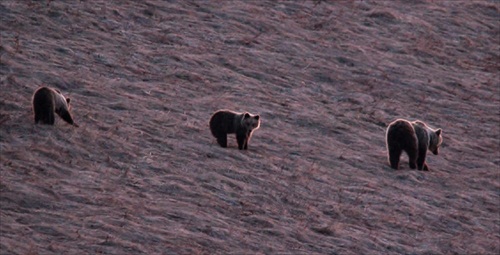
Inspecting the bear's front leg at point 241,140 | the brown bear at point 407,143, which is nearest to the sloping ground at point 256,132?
the bear's front leg at point 241,140

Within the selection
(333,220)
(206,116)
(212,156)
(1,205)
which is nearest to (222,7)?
(206,116)

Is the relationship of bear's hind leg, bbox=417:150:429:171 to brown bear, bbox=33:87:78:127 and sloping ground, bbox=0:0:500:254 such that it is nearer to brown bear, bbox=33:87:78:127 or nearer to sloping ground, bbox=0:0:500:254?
sloping ground, bbox=0:0:500:254

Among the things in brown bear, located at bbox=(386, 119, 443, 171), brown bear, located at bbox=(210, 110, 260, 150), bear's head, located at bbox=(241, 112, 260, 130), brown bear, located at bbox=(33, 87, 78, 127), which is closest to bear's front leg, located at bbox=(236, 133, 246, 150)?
brown bear, located at bbox=(210, 110, 260, 150)

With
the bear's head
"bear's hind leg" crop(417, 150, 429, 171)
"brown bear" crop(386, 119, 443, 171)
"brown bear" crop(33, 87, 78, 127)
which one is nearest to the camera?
"brown bear" crop(33, 87, 78, 127)

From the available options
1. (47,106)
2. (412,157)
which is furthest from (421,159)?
(47,106)

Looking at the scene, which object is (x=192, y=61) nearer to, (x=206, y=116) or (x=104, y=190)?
(x=206, y=116)
